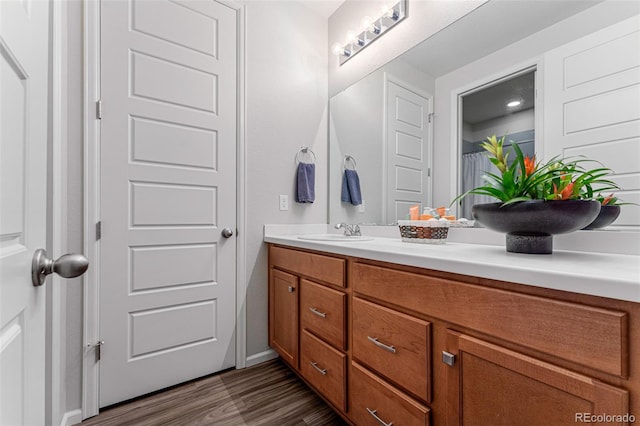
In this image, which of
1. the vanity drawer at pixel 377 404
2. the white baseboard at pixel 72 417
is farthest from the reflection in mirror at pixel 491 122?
the white baseboard at pixel 72 417

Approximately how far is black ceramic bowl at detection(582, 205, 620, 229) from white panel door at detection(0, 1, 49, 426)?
1453 millimetres

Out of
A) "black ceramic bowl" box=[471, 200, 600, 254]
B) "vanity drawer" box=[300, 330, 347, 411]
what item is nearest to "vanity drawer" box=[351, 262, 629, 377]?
"black ceramic bowl" box=[471, 200, 600, 254]

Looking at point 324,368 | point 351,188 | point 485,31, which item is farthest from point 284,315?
point 485,31

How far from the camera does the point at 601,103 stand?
978 mm

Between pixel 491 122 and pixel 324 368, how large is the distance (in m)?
1.40

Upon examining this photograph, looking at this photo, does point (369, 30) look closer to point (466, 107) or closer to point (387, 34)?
point (387, 34)

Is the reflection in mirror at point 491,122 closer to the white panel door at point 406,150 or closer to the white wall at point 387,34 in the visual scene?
the white panel door at point 406,150

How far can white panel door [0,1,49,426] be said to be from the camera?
41 centimetres

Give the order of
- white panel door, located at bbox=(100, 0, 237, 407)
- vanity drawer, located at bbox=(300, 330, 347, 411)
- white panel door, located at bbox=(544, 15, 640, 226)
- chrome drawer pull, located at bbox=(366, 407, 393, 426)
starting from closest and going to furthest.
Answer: white panel door, located at bbox=(544, 15, 640, 226) < chrome drawer pull, located at bbox=(366, 407, 393, 426) < vanity drawer, located at bbox=(300, 330, 347, 411) < white panel door, located at bbox=(100, 0, 237, 407)

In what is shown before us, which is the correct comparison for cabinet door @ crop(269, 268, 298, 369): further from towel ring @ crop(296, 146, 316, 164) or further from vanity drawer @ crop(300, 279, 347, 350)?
towel ring @ crop(296, 146, 316, 164)

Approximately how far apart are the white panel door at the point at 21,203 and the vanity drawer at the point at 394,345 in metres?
0.92

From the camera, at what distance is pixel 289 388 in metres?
1.65

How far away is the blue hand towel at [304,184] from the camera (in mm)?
2098

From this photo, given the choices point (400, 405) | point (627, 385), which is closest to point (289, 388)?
point (400, 405)
